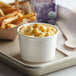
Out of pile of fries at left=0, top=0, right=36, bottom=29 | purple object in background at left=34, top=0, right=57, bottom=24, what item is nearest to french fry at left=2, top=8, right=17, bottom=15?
pile of fries at left=0, top=0, right=36, bottom=29

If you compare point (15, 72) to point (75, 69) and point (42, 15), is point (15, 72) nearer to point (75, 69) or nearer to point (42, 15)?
point (75, 69)

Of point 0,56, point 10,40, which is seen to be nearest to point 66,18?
point 10,40

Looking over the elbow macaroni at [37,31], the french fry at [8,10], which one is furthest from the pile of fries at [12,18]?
the elbow macaroni at [37,31]

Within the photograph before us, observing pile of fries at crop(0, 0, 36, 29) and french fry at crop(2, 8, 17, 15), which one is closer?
pile of fries at crop(0, 0, 36, 29)

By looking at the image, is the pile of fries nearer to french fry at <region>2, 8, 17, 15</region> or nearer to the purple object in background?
french fry at <region>2, 8, 17, 15</region>

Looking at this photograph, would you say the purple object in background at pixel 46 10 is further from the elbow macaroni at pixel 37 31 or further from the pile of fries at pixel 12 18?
the elbow macaroni at pixel 37 31

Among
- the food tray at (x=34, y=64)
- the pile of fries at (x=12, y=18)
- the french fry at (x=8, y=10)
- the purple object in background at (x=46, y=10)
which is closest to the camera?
the food tray at (x=34, y=64)
